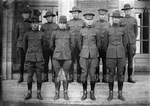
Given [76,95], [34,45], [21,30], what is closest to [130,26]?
[76,95]

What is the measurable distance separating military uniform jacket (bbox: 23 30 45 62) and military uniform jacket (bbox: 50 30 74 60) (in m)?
0.25

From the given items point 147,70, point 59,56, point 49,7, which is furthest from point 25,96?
point 147,70

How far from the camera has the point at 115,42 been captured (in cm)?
497

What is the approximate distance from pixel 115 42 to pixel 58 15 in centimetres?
213

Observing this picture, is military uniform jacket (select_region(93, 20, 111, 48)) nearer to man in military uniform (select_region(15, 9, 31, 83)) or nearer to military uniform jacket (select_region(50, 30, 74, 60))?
military uniform jacket (select_region(50, 30, 74, 60))

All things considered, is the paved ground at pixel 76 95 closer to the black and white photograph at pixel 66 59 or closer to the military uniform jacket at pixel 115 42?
the black and white photograph at pixel 66 59

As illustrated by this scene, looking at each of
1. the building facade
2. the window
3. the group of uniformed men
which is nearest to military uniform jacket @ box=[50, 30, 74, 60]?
the group of uniformed men

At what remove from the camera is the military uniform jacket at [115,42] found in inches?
194

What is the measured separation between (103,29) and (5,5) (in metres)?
2.12

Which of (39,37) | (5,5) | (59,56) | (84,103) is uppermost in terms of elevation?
(5,5)

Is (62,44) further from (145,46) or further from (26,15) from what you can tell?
(145,46)

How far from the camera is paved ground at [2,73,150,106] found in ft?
15.4

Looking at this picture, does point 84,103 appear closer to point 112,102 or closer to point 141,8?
point 112,102

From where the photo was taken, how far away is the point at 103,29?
5609mm
